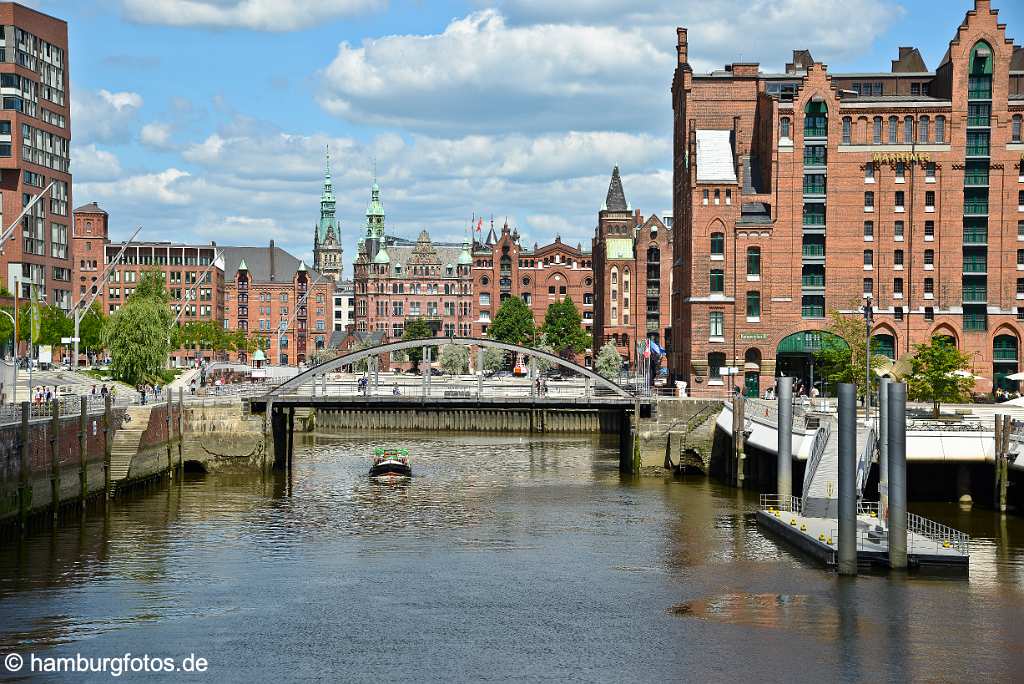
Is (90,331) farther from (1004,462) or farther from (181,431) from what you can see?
(1004,462)

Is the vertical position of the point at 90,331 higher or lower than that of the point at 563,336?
lower

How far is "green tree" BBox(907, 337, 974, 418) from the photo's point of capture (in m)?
82.8

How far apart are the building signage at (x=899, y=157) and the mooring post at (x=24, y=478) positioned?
66874 millimetres

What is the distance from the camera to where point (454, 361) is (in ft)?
626

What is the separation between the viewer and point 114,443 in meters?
74.4

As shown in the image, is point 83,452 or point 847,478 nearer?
point 847,478

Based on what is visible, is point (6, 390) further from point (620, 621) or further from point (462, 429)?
point (620, 621)

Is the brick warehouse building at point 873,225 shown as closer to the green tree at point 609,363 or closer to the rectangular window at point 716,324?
the rectangular window at point 716,324

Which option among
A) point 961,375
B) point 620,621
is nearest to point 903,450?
point 620,621

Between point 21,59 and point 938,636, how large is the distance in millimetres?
123376

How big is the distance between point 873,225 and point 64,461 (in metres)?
63.6

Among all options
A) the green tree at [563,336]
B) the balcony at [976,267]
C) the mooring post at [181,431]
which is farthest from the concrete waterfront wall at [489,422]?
A: the green tree at [563,336]

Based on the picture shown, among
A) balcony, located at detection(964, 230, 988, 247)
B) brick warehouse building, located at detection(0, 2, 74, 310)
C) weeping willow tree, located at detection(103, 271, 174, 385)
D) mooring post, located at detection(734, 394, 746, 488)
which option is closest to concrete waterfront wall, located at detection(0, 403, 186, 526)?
weeping willow tree, located at detection(103, 271, 174, 385)

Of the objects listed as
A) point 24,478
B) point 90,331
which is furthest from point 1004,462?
point 90,331
